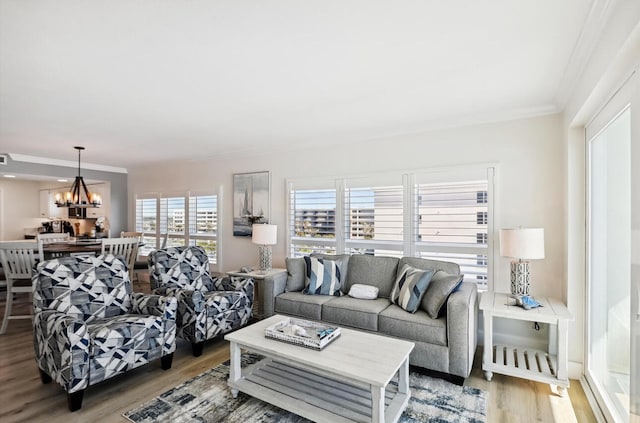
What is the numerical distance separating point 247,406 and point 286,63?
2402mm

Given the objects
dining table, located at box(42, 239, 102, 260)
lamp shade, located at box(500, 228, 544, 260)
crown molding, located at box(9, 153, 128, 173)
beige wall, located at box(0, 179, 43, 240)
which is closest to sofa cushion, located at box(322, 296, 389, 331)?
lamp shade, located at box(500, 228, 544, 260)

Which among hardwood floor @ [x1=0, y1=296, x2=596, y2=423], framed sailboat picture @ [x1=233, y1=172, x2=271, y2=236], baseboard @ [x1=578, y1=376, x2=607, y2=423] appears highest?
framed sailboat picture @ [x1=233, y1=172, x2=271, y2=236]

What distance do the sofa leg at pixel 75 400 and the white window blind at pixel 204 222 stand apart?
3347mm

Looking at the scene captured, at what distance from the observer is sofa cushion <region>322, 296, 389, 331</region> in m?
3.07

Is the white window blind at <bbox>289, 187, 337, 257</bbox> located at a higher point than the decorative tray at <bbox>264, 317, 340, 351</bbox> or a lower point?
higher

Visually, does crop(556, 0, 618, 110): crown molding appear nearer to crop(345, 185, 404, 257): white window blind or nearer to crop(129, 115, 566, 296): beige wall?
crop(129, 115, 566, 296): beige wall

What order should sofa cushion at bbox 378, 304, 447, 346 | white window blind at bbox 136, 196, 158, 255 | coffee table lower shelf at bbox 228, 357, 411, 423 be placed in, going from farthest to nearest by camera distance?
white window blind at bbox 136, 196, 158, 255
sofa cushion at bbox 378, 304, 447, 346
coffee table lower shelf at bbox 228, 357, 411, 423

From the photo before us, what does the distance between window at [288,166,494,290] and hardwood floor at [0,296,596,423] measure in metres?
1.07

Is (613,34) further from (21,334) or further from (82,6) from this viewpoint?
(21,334)

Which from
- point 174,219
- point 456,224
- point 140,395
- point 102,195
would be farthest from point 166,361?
point 102,195

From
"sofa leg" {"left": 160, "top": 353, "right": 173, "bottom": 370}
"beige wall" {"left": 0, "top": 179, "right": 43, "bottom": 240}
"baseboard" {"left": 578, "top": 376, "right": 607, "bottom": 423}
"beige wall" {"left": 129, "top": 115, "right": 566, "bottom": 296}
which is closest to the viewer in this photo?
"baseboard" {"left": 578, "top": 376, "right": 607, "bottom": 423}

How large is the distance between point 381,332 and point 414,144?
209 centimetres

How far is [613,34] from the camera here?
5.39ft

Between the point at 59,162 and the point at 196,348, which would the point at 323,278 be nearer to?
the point at 196,348
